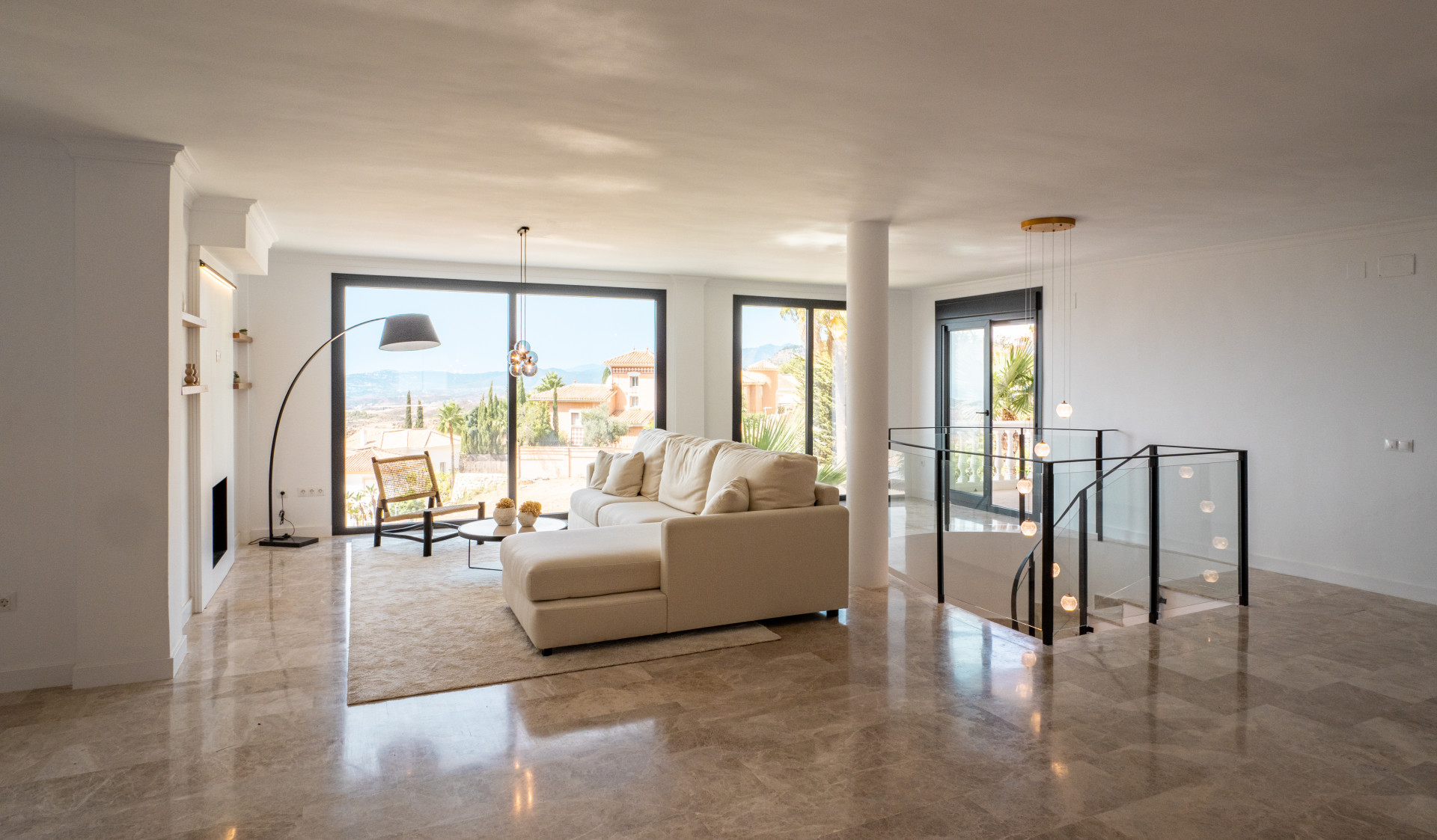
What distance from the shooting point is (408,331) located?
20.9ft

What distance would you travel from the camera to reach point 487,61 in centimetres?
275

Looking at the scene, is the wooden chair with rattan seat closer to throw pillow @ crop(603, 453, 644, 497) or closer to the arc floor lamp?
the arc floor lamp

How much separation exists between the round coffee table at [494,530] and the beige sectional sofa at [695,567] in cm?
61

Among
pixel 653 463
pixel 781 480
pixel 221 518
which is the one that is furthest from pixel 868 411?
pixel 221 518

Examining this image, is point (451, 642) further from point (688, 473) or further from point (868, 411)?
point (868, 411)

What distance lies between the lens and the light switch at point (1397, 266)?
5.28m

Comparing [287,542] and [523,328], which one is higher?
[523,328]

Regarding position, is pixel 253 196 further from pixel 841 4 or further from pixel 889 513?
pixel 889 513

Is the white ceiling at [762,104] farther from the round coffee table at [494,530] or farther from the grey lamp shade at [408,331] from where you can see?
the round coffee table at [494,530]

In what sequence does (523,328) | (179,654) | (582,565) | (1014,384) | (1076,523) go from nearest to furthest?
(179,654) → (582,565) → (1076,523) → (523,328) → (1014,384)

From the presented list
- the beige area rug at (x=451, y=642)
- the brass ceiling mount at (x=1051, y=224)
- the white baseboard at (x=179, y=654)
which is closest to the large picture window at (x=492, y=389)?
the beige area rug at (x=451, y=642)

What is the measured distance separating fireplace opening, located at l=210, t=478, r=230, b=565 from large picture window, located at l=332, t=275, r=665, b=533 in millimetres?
1347

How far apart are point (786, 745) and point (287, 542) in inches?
209

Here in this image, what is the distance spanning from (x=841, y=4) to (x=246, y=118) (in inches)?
100
